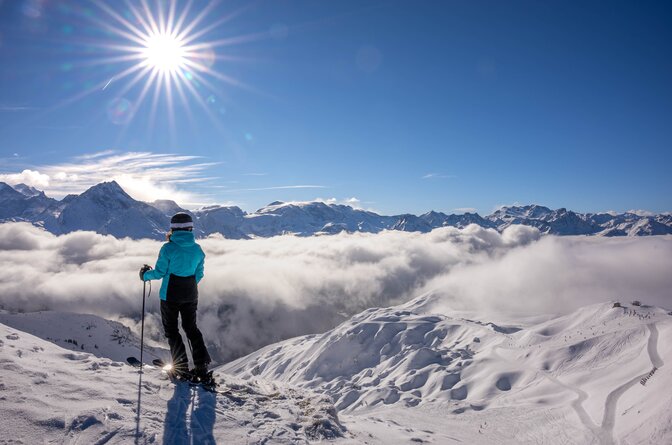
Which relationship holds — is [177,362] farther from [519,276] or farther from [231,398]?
[519,276]

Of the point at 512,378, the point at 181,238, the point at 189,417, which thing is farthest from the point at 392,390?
the point at 181,238

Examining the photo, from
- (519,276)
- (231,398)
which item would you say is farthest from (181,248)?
(519,276)

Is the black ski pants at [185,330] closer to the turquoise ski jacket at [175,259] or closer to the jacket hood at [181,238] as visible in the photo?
the turquoise ski jacket at [175,259]

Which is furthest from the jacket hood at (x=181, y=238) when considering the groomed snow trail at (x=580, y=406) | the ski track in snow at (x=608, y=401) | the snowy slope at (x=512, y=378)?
the groomed snow trail at (x=580, y=406)

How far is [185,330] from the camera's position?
8.26 metres

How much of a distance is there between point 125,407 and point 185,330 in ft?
6.84

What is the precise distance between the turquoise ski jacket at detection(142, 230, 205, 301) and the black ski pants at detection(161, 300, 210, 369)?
1.35 ft

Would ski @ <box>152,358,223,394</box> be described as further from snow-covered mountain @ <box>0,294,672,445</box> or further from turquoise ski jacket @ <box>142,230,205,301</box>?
turquoise ski jacket @ <box>142,230,205,301</box>

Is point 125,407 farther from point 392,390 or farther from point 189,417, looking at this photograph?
point 392,390

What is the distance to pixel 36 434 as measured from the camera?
510 centimetres

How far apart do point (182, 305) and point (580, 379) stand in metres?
32.2

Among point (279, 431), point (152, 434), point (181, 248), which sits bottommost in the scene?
point (279, 431)

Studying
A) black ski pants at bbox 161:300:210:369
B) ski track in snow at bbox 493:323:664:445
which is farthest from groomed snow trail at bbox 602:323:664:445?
black ski pants at bbox 161:300:210:369

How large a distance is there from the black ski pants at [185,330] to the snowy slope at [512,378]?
4155 mm
